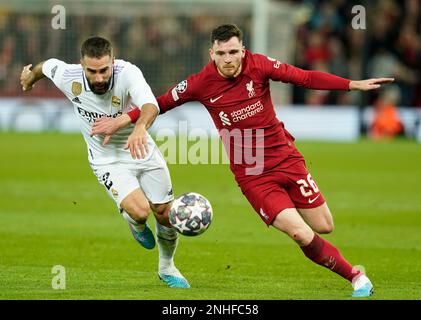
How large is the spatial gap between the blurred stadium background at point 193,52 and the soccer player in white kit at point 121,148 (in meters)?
17.8

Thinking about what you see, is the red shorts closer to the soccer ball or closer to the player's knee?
the player's knee

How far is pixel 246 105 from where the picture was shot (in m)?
8.84

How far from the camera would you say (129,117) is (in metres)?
8.58

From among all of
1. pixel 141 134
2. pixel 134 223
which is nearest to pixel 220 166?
pixel 134 223

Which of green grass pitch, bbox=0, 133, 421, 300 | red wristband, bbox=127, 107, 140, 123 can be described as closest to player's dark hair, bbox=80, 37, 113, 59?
red wristband, bbox=127, 107, 140, 123

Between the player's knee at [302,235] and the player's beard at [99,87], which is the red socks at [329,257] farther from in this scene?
the player's beard at [99,87]

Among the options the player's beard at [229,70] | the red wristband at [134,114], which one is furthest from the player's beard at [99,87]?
the player's beard at [229,70]

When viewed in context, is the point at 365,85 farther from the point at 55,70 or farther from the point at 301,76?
the point at 55,70

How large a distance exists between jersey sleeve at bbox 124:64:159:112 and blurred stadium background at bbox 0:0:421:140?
18.1 m

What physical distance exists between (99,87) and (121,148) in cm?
81

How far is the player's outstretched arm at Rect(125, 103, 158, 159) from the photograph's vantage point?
8070mm

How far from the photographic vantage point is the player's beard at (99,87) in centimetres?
888

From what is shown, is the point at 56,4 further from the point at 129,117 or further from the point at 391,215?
the point at 129,117
